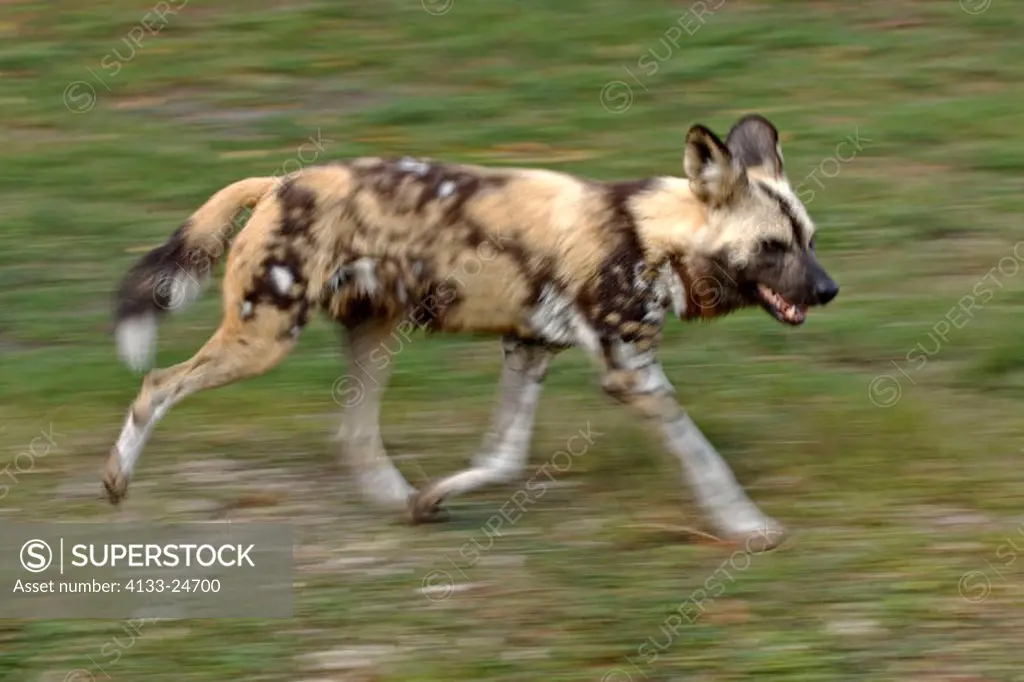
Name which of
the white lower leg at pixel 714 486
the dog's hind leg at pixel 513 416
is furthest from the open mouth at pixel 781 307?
the dog's hind leg at pixel 513 416

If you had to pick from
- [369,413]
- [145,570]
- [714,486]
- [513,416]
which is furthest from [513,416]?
[145,570]

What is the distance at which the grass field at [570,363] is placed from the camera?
18.9 feet

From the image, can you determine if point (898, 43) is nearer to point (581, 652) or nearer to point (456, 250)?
point (456, 250)

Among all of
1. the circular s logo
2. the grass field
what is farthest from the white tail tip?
the circular s logo

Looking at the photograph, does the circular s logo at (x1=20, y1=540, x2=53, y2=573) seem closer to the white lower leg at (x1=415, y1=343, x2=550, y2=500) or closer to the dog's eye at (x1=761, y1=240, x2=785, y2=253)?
the white lower leg at (x1=415, y1=343, x2=550, y2=500)

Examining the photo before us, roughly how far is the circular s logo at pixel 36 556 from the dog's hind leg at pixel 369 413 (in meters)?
1.22

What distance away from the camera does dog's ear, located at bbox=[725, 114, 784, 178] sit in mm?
6691

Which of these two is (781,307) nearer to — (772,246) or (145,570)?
(772,246)

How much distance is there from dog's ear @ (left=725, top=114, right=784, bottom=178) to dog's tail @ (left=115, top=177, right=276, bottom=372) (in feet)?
5.57

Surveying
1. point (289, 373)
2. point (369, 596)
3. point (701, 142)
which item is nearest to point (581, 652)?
point (369, 596)

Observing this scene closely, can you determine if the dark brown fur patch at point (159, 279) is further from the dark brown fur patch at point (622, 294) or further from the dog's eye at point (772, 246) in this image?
the dog's eye at point (772, 246)

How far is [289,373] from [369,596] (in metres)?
2.31

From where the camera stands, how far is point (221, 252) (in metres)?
6.85

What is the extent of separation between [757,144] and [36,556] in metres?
2.93
